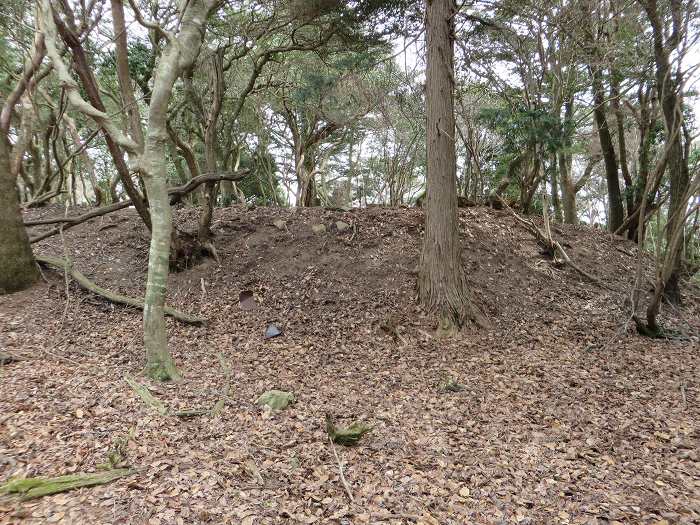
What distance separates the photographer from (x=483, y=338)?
5.80m

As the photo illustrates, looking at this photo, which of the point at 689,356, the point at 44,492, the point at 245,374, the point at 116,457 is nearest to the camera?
the point at 44,492

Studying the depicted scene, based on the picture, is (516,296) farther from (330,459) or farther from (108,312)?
(108,312)

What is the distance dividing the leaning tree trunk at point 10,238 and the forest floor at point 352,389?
0.98ft

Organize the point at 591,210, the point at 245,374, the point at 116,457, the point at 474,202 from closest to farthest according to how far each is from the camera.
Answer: the point at 116,457 → the point at 245,374 → the point at 474,202 → the point at 591,210

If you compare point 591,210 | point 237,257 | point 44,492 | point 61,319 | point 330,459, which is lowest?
point 330,459

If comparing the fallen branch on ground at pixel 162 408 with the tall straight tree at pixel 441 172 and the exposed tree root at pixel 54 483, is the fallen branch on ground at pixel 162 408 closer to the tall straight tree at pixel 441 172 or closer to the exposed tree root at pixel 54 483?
the exposed tree root at pixel 54 483

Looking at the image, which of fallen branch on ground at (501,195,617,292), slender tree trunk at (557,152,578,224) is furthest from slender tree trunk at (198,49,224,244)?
slender tree trunk at (557,152,578,224)

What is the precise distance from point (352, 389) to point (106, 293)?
410 cm

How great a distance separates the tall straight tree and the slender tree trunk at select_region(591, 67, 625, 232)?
4375mm

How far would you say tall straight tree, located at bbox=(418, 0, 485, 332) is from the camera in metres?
6.16

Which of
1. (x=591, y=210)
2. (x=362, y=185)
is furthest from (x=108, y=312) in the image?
(x=591, y=210)

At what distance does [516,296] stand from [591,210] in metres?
18.3

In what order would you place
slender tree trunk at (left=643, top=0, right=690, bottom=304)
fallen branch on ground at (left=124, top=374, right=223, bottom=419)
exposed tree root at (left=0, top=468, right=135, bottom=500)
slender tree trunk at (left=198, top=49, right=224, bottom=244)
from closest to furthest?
exposed tree root at (left=0, top=468, right=135, bottom=500)
fallen branch on ground at (left=124, top=374, right=223, bottom=419)
slender tree trunk at (left=643, top=0, right=690, bottom=304)
slender tree trunk at (left=198, top=49, right=224, bottom=244)

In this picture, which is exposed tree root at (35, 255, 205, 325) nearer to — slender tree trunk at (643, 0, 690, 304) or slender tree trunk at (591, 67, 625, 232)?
slender tree trunk at (643, 0, 690, 304)
